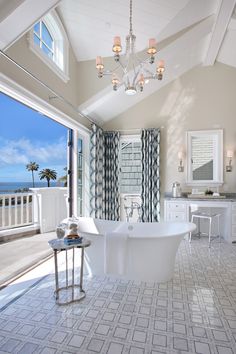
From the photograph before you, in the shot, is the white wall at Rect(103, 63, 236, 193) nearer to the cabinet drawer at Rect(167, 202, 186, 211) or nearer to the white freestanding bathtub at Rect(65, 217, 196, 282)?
the cabinet drawer at Rect(167, 202, 186, 211)

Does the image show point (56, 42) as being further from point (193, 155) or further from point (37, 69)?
point (193, 155)

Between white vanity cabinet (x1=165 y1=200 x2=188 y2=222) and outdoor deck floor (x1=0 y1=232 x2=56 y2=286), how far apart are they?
2.50 metres

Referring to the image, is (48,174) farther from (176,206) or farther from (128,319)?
(128,319)

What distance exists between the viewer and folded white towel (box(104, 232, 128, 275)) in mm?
2660

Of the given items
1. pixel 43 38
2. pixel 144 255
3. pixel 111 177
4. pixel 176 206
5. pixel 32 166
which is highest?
pixel 43 38

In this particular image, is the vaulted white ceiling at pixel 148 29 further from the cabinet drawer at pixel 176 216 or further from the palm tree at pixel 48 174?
the palm tree at pixel 48 174

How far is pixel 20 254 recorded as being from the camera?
3801 mm

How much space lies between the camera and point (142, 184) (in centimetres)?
532

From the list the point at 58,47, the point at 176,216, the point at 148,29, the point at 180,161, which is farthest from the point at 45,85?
the point at 176,216

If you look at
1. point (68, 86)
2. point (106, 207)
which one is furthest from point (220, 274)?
point (68, 86)

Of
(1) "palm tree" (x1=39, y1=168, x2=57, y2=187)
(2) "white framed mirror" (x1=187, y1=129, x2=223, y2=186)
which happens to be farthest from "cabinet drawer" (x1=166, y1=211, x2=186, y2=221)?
(1) "palm tree" (x1=39, y1=168, x2=57, y2=187)

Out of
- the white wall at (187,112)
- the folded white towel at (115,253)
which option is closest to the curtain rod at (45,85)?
the white wall at (187,112)

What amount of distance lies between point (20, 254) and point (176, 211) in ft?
10.2

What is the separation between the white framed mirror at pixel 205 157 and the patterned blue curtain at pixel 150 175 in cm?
75
